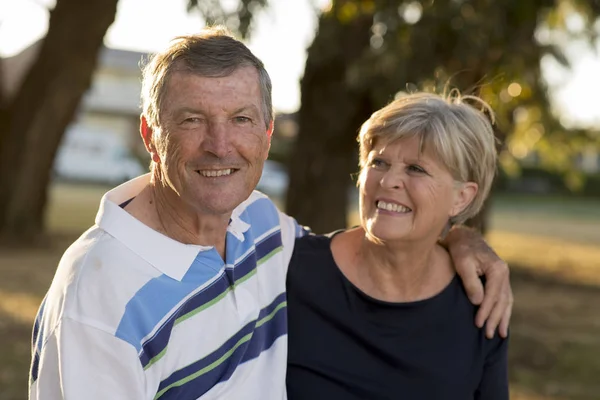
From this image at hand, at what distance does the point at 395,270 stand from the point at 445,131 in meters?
0.53

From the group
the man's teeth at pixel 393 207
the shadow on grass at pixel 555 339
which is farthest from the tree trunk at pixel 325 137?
the man's teeth at pixel 393 207

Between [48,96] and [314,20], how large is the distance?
17.6ft

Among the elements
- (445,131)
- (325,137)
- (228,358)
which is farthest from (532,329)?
(228,358)

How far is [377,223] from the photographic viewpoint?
3088 millimetres

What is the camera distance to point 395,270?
3.19 metres

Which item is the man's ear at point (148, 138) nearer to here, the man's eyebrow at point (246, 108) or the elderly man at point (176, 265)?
the elderly man at point (176, 265)

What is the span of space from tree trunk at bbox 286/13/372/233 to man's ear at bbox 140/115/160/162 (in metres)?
6.72

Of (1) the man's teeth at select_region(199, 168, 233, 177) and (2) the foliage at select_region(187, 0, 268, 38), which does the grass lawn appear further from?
(1) the man's teeth at select_region(199, 168, 233, 177)

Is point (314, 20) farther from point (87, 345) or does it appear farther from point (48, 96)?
point (87, 345)

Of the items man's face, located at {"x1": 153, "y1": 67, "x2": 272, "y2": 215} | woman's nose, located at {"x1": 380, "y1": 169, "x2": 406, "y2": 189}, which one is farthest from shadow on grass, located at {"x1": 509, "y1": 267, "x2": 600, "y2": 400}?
man's face, located at {"x1": 153, "y1": 67, "x2": 272, "y2": 215}

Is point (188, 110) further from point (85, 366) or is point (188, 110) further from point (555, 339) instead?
point (555, 339)

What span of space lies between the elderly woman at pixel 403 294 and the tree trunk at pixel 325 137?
20.1ft

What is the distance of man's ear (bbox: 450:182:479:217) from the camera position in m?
3.18

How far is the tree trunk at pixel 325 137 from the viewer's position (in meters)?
9.38
